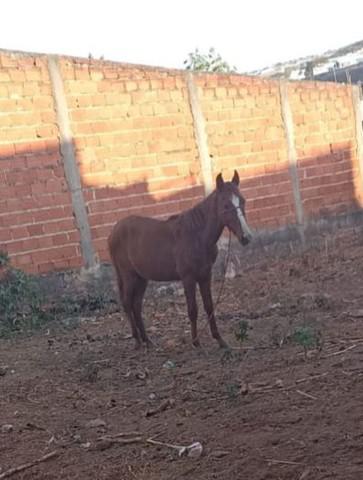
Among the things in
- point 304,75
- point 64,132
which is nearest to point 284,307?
point 64,132

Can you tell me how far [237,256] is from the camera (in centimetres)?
1104

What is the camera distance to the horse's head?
20.6 ft

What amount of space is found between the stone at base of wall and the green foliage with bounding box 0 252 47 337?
479 mm

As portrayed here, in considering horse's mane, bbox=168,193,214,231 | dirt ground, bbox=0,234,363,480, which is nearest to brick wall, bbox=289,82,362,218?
dirt ground, bbox=0,234,363,480

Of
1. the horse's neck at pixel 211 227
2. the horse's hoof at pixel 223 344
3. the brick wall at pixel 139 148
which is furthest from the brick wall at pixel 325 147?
the horse's hoof at pixel 223 344

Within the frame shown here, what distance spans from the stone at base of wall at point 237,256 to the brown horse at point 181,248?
1.24m

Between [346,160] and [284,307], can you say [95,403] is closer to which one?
[284,307]

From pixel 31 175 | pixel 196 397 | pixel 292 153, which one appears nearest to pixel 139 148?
pixel 31 175

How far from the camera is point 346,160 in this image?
12.9 metres

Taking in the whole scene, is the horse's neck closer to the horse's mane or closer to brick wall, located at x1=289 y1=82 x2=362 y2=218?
the horse's mane

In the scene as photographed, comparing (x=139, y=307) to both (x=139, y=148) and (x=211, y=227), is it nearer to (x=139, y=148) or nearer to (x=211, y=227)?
(x=211, y=227)

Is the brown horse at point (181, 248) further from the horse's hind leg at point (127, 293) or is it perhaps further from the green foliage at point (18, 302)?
the green foliage at point (18, 302)

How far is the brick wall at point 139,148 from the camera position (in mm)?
9156

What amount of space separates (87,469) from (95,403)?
4.43 feet
